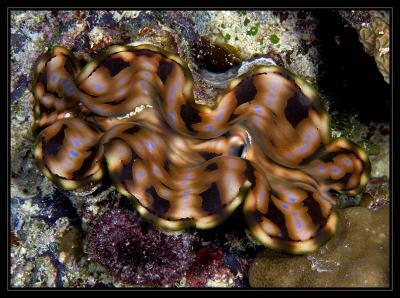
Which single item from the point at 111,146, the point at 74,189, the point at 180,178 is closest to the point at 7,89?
the point at 74,189

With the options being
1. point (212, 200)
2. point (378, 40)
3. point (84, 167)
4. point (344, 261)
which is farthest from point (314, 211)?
point (84, 167)

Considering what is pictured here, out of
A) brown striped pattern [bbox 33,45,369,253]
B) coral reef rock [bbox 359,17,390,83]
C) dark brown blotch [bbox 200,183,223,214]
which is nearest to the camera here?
dark brown blotch [bbox 200,183,223,214]

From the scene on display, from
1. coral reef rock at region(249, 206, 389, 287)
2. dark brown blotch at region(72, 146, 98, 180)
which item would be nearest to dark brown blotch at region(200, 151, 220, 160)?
dark brown blotch at region(72, 146, 98, 180)

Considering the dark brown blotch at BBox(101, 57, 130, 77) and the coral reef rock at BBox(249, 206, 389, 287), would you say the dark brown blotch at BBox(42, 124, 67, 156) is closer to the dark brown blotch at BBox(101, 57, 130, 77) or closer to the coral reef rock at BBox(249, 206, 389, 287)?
the dark brown blotch at BBox(101, 57, 130, 77)

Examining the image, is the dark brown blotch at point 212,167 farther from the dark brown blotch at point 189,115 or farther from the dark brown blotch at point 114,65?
the dark brown blotch at point 114,65

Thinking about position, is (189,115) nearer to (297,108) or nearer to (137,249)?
(297,108)

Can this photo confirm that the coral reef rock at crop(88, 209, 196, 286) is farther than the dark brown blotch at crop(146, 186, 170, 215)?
Yes

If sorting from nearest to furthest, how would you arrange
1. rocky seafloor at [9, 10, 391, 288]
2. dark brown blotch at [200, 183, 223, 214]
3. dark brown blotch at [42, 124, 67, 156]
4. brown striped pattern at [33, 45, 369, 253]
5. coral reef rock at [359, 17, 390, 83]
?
dark brown blotch at [200, 183, 223, 214], brown striped pattern at [33, 45, 369, 253], dark brown blotch at [42, 124, 67, 156], coral reef rock at [359, 17, 390, 83], rocky seafloor at [9, 10, 391, 288]

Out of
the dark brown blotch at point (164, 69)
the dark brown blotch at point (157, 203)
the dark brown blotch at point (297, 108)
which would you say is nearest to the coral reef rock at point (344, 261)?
the dark brown blotch at point (297, 108)
